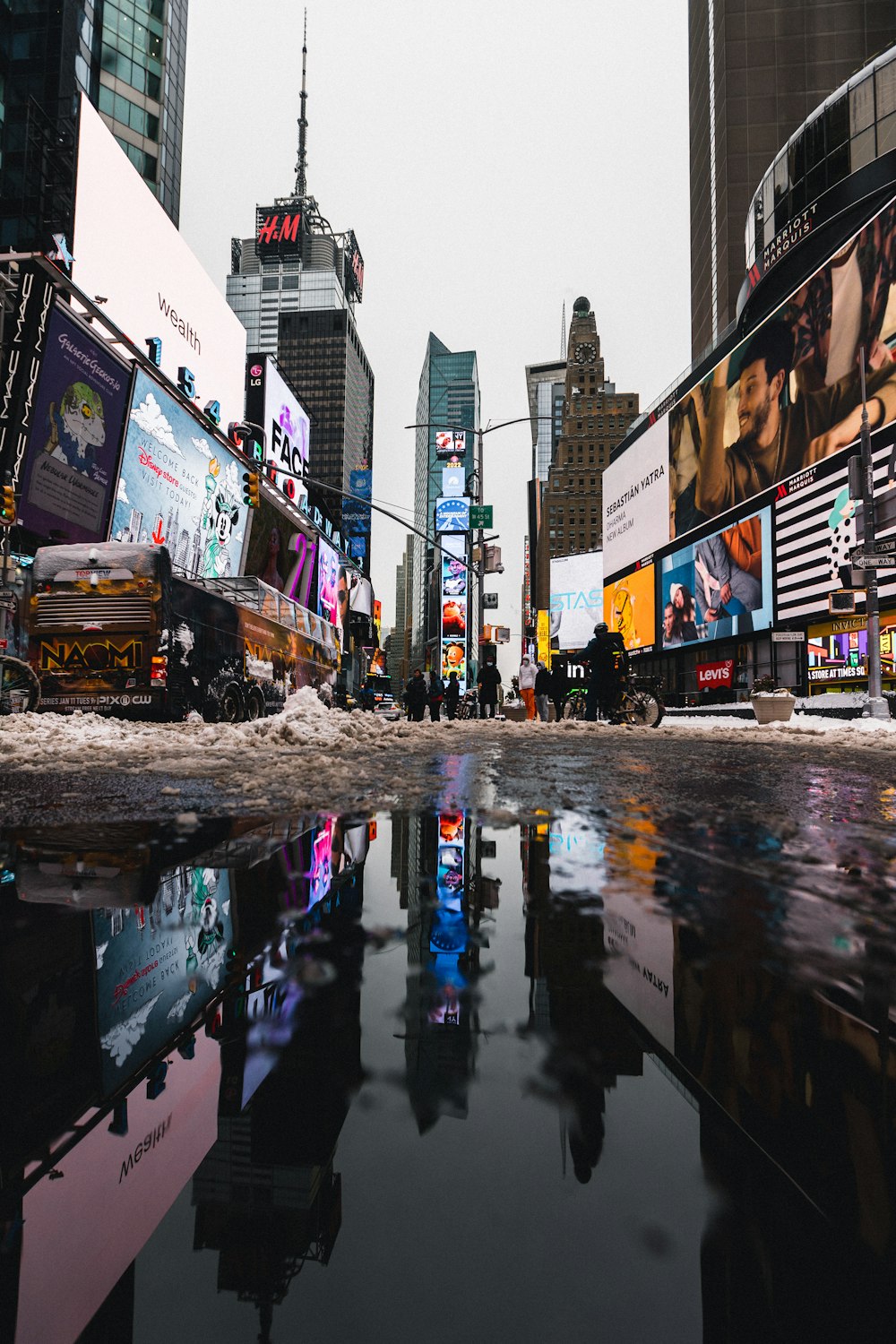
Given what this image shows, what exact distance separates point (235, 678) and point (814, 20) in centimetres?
7843

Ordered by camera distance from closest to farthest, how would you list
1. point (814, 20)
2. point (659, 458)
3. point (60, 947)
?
point (60, 947) < point (659, 458) < point (814, 20)

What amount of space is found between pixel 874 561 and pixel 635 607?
3682 cm

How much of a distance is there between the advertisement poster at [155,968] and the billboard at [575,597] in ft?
256

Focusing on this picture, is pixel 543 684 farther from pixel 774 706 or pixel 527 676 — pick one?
pixel 774 706

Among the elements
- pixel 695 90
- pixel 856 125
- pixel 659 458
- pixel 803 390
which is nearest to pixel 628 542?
pixel 659 458

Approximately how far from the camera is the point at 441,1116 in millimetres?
934

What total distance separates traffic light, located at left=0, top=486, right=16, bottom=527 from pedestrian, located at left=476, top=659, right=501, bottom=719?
1263 centimetres

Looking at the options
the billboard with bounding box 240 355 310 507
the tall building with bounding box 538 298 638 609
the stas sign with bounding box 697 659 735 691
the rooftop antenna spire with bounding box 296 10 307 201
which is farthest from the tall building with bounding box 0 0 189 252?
the rooftop antenna spire with bounding box 296 10 307 201

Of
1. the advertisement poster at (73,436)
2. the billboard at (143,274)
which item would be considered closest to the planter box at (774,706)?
the advertisement poster at (73,436)

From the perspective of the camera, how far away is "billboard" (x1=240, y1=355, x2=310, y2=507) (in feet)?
Answer: 123

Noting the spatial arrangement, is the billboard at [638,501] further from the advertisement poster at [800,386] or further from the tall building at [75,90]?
the tall building at [75,90]

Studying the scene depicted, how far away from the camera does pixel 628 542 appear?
2174 inches

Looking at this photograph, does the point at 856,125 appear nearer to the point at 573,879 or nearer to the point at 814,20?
the point at 814,20

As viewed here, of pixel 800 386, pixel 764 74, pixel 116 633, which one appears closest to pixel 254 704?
pixel 116 633
